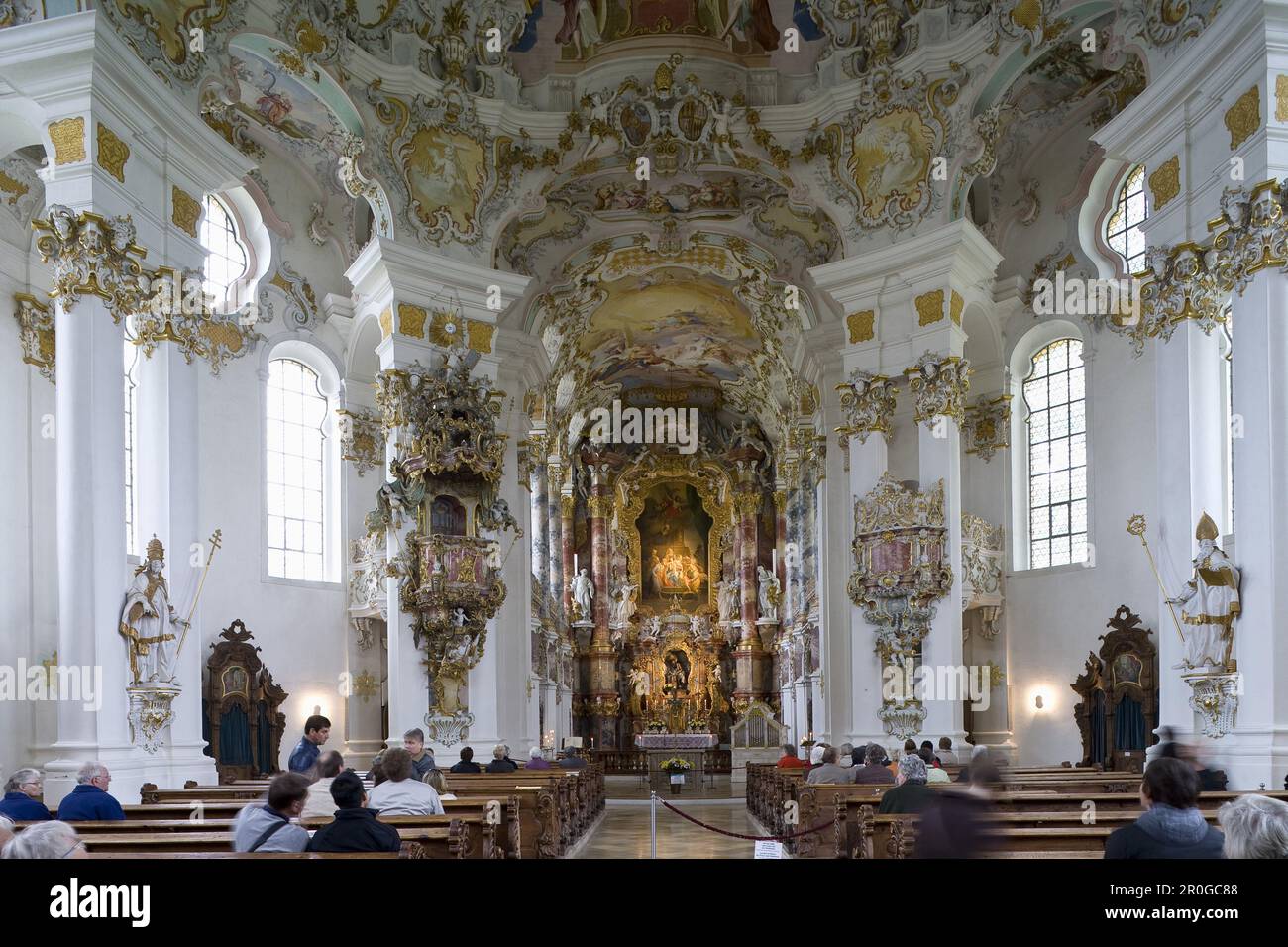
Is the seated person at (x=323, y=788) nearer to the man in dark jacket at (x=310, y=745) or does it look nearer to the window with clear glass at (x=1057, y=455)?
the man in dark jacket at (x=310, y=745)

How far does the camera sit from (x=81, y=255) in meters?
11.8

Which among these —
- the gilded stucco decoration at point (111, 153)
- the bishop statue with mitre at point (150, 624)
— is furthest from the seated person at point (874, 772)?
the gilded stucco decoration at point (111, 153)

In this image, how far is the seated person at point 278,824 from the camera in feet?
19.0

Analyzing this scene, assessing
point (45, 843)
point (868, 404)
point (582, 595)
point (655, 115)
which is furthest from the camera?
point (582, 595)

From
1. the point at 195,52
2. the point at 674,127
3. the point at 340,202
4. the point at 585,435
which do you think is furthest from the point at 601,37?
the point at 585,435

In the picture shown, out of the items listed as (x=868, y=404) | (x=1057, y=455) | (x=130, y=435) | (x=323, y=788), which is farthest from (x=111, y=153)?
(x=1057, y=455)

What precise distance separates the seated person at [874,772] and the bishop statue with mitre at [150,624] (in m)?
6.97

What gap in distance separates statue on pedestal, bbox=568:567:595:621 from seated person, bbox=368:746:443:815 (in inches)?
1143

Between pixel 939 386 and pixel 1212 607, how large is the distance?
20.8ft

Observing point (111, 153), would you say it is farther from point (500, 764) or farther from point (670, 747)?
point (670, 747)

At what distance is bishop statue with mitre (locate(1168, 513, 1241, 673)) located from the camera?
11.7 metres

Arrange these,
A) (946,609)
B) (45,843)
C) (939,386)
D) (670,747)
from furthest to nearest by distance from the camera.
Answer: (670,747) → (939,386) → (946,609) → (45,843)

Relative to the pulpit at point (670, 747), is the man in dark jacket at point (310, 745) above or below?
above

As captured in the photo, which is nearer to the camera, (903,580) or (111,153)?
(111,153)
